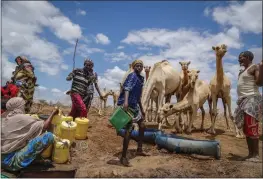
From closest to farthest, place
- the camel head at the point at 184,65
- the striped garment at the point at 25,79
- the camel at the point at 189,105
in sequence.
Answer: the striped garment at the point at 25,79
the camel at the point at 189,105
the camel head at the point at 184,65

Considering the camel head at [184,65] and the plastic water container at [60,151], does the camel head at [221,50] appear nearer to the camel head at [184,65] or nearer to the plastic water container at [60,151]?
the camel head at [184,65]

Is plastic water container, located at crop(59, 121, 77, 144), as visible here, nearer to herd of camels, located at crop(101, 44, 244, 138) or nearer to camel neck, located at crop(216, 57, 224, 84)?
herd of camels, located at crop(101, 44, 244, 138)

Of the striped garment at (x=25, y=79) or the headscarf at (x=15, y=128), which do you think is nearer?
the headscarf at (x=15, y=128)

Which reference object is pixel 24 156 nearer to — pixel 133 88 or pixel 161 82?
pixel 133 88

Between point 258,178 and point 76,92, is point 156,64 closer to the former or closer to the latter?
point 76,92

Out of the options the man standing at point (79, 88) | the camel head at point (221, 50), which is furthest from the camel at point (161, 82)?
the man standing at point (79, 88)

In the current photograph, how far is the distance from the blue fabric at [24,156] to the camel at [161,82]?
18.4 ft

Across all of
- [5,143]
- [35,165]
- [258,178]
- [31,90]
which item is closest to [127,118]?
[35,165]

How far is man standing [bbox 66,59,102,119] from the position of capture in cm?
805

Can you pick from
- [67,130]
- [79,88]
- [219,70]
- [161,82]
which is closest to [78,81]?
[79,88]

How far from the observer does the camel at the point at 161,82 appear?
35.4ft

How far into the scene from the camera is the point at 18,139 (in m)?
4.86

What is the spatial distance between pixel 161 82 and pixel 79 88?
4.16 metres

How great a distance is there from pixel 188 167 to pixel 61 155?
2529 mm
